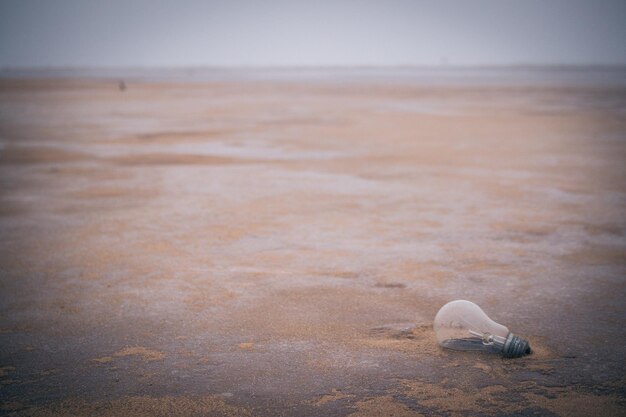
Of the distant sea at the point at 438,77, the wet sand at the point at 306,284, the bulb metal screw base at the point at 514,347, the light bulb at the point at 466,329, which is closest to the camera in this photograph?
the wet sand at the point at 306,284

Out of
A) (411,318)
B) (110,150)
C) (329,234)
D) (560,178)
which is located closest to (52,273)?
(329,234)

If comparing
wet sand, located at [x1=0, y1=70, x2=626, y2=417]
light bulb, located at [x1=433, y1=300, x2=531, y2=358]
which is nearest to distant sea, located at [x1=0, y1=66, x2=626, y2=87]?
wet sand, located at [x1=0, y1=70, x2=626, y2=417]

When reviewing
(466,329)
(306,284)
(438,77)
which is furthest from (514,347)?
(438,77)

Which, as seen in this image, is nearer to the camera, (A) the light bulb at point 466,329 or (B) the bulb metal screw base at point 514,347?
(B) the bulb metal screw base at point 514,347

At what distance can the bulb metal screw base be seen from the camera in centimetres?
364

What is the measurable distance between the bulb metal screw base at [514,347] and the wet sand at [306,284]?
0.05 m

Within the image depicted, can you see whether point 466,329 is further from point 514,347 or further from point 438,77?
point 438,77

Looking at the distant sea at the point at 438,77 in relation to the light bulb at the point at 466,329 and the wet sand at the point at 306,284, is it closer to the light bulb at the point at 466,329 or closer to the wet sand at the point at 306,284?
the wet sand at the point at 306,284

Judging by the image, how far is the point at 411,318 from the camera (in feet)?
14.2

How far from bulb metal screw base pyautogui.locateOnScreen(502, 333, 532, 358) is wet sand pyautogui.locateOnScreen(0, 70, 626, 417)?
5cm

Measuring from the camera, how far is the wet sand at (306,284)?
3.34 metres

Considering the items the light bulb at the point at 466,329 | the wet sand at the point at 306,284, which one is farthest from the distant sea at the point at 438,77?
the light bulb at the point at 466,329

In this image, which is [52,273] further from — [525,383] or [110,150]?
[110,150]

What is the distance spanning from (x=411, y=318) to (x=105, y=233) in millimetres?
4019
